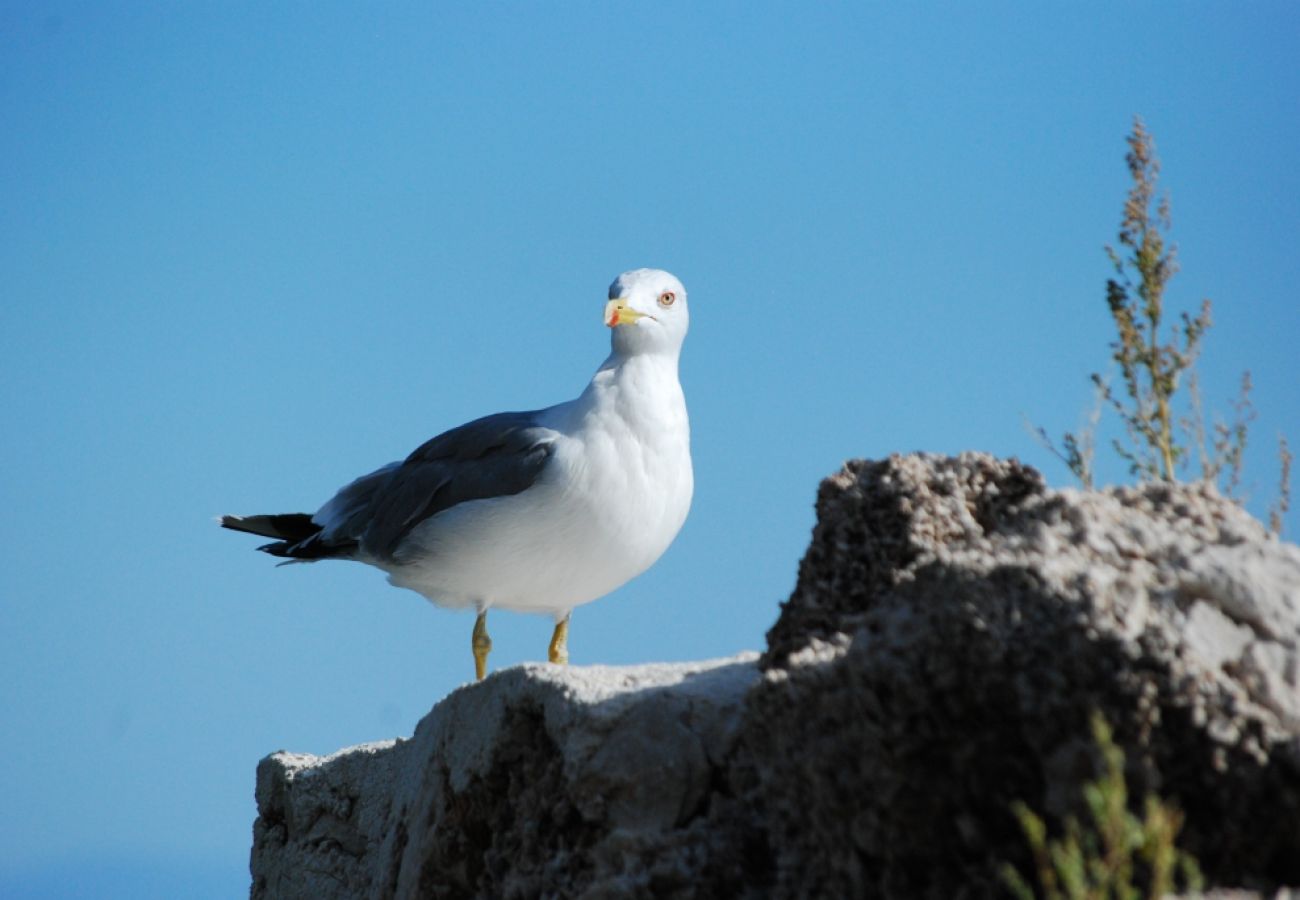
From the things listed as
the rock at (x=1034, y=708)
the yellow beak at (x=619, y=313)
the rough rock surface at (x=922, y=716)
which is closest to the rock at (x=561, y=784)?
the rough rock surface at (x=922, y=716)

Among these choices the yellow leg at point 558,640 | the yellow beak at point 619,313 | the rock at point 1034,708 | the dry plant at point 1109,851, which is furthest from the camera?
the yellow leg at point 558,640

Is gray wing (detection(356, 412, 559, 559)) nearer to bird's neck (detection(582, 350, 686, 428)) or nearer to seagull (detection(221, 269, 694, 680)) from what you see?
seagull (detection(221, 269, 694, 680))

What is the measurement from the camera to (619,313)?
5.37 m

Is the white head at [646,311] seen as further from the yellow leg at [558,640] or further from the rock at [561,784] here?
the rock at [561,784]

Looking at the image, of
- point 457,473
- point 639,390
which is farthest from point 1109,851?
point 457,473

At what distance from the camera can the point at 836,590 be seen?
3164mm

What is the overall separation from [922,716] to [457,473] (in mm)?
3457

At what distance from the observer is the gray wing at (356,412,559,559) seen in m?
5.26

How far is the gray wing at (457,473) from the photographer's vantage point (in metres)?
5.26

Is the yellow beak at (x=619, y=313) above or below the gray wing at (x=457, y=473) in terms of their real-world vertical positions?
above

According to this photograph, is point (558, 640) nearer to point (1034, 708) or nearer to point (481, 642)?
point (481, 642)

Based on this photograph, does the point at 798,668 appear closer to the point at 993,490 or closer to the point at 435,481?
the point at 993,490

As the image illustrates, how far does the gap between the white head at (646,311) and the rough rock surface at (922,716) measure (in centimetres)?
190

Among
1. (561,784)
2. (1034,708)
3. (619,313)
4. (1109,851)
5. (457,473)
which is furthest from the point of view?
(457,473)
